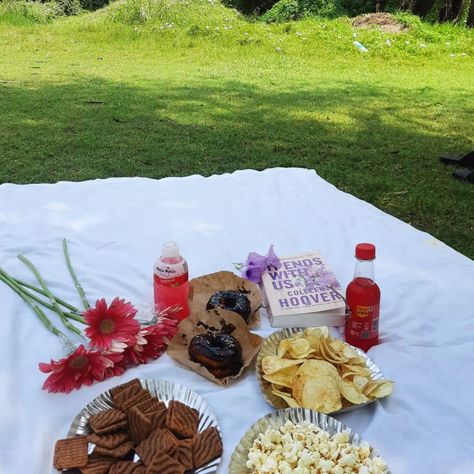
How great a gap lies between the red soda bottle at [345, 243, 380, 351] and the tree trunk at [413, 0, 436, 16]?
42.8ft

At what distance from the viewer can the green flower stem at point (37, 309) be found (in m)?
1.84

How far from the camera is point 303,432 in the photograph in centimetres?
130

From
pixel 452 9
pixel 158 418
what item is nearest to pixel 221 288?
pixel 158 418

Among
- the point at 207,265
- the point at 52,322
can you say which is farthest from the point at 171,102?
the point at 52,322

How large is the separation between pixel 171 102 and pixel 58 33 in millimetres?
5216

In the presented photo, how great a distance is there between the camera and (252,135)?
564 cm

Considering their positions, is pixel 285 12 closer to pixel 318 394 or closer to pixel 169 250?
pixel 169 250

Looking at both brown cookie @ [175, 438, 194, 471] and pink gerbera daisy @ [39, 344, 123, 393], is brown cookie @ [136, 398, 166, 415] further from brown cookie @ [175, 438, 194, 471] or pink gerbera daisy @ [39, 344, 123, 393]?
pink gerbera daisy @ [39, 344, 123, 393]

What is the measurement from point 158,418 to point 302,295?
0.76 meters

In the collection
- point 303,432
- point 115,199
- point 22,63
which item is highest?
point 303,432

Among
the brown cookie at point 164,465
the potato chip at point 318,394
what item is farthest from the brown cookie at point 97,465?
the potato chip at point 318,394

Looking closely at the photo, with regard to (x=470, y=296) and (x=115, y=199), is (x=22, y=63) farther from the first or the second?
(x=470, y=296)

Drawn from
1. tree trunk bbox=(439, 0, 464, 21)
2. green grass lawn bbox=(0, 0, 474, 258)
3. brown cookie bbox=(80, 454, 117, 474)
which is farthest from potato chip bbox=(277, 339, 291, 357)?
tree trunk bbox=(439, 0, 464, 21)

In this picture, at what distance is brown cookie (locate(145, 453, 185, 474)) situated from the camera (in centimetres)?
127
